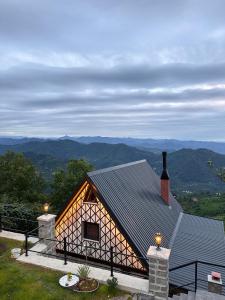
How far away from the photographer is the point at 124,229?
14.6 metres

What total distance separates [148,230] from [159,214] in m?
3.40

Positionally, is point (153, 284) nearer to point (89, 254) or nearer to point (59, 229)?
point (89, 254)

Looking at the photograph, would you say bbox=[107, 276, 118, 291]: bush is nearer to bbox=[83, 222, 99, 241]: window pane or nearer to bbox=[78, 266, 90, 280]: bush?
bbox=[78, 266, 90, 280]: bush

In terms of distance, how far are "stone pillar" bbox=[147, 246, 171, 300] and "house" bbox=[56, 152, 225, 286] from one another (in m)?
3.07

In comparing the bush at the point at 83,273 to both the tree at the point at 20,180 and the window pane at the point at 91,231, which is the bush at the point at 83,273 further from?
the tree at the point at 20,180

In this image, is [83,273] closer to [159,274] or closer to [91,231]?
[159,274]

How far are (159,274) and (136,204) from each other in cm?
837

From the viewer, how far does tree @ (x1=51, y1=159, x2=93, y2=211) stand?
3694 centimetres

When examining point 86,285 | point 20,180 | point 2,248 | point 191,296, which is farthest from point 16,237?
point 20,180

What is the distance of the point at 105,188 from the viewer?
1616cm

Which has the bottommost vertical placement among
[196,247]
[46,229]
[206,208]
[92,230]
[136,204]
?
[206,208]

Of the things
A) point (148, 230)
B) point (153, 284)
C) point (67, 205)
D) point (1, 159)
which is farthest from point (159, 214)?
point (1, 159)

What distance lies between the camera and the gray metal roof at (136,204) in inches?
598

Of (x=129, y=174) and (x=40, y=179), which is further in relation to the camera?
(x=40, y=179)
